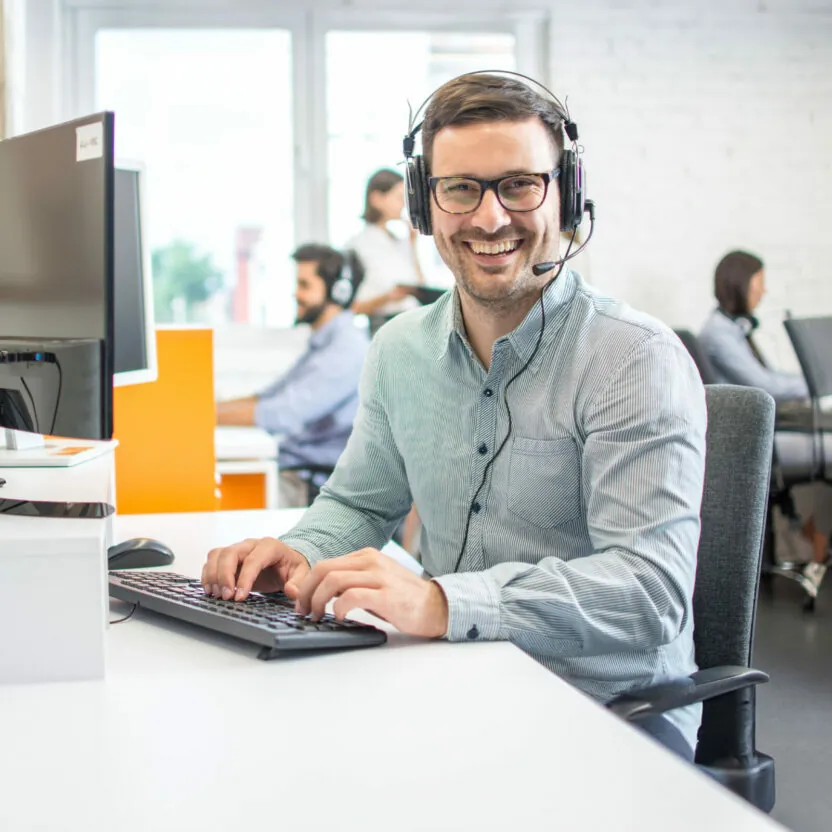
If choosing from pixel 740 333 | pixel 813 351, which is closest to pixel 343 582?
pixel 813 351

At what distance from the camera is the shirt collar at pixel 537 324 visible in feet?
3.89

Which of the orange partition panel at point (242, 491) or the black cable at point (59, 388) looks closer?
the black cable at point (59, 388)

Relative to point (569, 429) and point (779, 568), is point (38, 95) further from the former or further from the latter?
point (569, 429)

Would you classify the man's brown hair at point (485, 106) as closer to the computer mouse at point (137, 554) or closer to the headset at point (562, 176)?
the headset at point (562, 176)

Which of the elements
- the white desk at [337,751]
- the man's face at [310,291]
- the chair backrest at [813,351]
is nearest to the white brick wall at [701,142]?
the chair backrest at [813,351]

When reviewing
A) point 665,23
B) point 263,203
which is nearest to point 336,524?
point 263,203

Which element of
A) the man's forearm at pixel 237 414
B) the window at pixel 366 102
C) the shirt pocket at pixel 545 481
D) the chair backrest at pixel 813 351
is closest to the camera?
the shirt pocket at pixel 545 481

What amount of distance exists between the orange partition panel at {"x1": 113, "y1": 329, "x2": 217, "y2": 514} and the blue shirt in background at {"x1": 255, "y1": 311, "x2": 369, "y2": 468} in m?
1.54

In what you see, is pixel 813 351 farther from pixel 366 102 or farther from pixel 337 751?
pixel 337 751

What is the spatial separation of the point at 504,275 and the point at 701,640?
18.7 inches

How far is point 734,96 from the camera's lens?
4656mm

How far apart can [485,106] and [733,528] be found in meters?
0.55

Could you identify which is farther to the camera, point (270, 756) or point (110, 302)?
point (110, 302)

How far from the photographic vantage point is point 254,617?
0.92 metres
